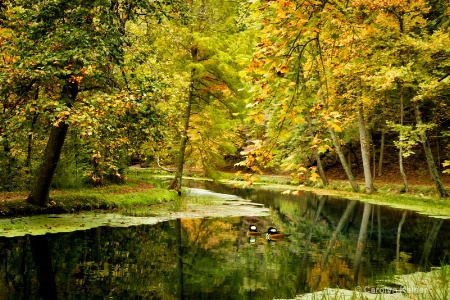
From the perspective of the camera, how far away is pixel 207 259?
28.0 ft

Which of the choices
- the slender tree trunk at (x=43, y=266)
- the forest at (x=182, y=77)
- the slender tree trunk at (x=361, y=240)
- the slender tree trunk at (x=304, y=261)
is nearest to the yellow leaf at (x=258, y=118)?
the forest at (x=182, y=77)

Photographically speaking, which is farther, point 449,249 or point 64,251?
point 449,249

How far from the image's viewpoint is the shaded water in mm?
6312

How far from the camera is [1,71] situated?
8734mm

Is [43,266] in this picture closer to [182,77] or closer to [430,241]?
[182,77]

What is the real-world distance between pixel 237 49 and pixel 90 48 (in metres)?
9.96

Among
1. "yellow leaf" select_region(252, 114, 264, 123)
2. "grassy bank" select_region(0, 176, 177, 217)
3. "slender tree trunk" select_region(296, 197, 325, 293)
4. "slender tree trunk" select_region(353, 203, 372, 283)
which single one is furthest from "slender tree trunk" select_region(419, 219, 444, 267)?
"grassy bank" select_region(0, 176, 177, 217)

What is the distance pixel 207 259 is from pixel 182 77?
27.4 ft

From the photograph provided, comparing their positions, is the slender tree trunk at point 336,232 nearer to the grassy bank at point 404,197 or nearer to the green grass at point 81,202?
the grassy bank at point 404,197

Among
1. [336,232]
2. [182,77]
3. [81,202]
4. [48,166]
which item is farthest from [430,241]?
[48,166]

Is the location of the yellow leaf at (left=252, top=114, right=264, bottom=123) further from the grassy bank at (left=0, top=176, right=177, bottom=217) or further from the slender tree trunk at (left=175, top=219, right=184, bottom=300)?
the grassy bank at (left=0, top=176, right=177, bottom=217)

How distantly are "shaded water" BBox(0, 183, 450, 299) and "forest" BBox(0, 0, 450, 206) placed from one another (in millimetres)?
1868

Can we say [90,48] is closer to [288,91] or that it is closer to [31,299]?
[31,299]

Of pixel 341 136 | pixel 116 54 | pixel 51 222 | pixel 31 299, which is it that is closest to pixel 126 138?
pixel 116 54
